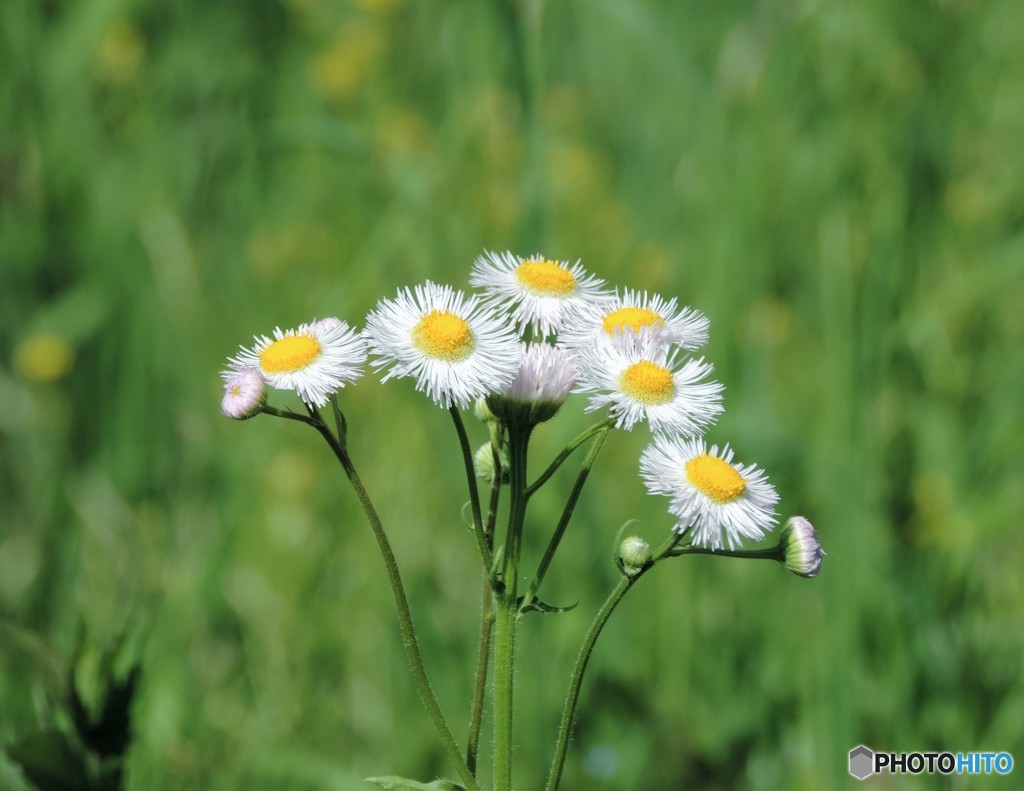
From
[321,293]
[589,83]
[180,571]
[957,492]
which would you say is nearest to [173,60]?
[321,293]

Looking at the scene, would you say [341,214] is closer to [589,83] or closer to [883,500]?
[589,83]

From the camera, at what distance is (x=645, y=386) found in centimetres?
90

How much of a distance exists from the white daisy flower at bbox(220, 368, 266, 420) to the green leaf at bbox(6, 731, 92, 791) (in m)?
0.50

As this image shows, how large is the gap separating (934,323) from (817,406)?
33 centimetres

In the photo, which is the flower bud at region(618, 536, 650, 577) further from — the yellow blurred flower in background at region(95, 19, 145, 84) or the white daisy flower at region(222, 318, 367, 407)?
the yellow blurred flower in background at region(95, 19, 145, 84)

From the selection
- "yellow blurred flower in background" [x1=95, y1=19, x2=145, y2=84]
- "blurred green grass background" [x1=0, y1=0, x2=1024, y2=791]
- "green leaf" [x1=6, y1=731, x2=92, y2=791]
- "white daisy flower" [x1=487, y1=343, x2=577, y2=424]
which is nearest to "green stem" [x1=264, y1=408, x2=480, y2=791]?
"white daisy flower" [x1=487, y1=343, x2=577, y2=424]

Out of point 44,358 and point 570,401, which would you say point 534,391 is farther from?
point 44,358

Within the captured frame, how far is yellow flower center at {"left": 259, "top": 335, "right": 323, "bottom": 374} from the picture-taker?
2.92 feet

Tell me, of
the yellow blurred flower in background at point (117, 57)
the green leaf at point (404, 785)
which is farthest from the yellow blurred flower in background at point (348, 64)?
the green leaf at point (404, 785)

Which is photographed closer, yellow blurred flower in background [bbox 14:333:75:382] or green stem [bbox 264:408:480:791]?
green stem [bbox 264:408:480:791]

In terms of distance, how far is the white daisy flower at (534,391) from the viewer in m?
0.89

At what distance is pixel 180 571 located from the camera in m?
2.28

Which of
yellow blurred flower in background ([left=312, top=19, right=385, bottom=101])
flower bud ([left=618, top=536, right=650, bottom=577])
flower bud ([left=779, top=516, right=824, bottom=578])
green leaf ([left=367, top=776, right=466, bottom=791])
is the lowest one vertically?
green leaf ([left=367, top=776, right=466, bottom=791])

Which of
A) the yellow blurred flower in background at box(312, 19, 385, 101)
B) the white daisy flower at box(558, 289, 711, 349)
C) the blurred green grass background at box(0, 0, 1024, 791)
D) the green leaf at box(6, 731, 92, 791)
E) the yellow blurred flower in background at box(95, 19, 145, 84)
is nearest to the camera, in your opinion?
the white daisy flower at box(558, 289, 711, 349)
